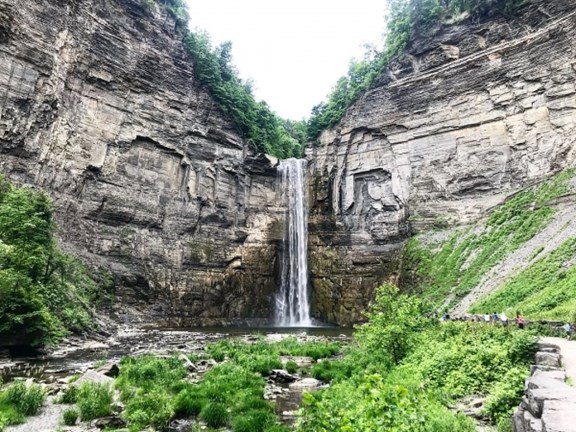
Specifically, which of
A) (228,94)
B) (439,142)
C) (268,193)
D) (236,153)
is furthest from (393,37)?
(268,193)

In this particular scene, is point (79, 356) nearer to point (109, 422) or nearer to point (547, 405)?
point (109, 422)

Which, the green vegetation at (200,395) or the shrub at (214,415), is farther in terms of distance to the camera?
the shrub at (214,415)

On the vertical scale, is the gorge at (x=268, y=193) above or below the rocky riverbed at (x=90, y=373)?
above

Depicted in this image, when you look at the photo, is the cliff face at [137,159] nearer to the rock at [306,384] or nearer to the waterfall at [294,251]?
the waterfall at [294,251]

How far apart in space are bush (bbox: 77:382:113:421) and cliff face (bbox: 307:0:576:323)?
3317 cm

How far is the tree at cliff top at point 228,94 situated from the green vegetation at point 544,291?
109ft

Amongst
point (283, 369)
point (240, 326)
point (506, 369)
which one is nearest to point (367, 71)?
point (240, 326)

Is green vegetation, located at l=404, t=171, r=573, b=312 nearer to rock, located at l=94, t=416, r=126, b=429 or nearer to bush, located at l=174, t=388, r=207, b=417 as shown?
bush, located at l=174, t=388, r=207, b=417

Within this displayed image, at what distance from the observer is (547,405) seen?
452 centimetres

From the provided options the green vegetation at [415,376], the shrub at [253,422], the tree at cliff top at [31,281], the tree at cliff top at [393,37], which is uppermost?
the tree at cliff top at [393,37]

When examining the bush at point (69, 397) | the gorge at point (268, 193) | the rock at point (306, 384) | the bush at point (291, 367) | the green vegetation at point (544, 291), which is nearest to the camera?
the bush at point (69, 397)

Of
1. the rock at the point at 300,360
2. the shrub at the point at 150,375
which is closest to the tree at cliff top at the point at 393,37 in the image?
the rock at the point at 300,360

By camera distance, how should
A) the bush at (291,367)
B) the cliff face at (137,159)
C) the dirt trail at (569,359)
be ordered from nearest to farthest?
the dirt trail at (569,359), the bush at (291,367), the cliff face at (137,159)

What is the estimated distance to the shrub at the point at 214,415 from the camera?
28.9ft
